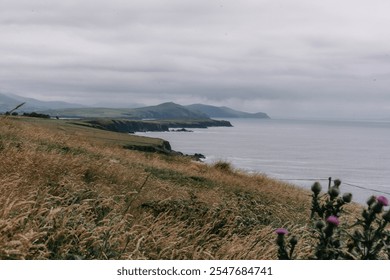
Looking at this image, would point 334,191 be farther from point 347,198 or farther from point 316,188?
point 316,188

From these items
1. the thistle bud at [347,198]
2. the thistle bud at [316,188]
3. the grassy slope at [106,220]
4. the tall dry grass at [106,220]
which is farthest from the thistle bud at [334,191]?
the grassy slope at [106,220]

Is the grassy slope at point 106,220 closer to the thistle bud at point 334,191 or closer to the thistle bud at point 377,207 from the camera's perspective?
the thistle bud at point 334,191

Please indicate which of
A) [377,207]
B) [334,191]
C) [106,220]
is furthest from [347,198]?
[106,220]

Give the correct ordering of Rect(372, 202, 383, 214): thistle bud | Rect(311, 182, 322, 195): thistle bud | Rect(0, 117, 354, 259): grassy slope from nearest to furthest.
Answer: Rect(372, 202, 383, 214): thistle bud → Rect(0, 117, 354, 259): grassy slope → Rect(311, 182, 322, 195): thistle bud

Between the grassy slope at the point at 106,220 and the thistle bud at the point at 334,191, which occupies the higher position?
the thistle bud at the point at 334,191

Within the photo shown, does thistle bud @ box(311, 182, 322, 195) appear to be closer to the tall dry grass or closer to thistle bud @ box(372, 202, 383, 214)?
the tall dry grass

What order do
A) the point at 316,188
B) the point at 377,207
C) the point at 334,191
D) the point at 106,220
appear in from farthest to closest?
the point at 106,220
the point at 316,188
the point at 334,191
the point at 377,207

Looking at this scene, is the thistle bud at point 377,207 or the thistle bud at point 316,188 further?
the thistle bud at point 316,188

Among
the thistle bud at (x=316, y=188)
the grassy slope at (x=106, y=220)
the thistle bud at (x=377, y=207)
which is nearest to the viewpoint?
the thistle bud at (x=377, y=207)

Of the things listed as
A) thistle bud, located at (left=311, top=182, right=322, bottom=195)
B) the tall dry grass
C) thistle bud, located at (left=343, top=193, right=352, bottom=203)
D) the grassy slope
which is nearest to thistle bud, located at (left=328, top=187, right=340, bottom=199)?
thistle bud, located at (left=343, top=193, right=352, bottom=203)

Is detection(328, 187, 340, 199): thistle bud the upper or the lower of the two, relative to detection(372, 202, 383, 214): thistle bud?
upper
